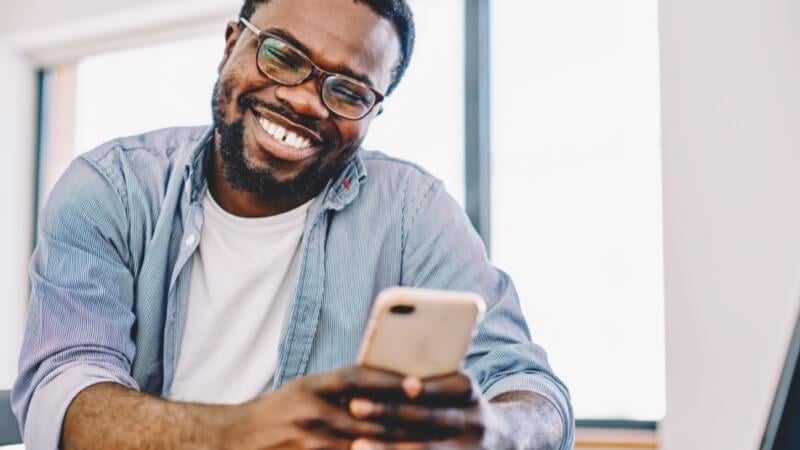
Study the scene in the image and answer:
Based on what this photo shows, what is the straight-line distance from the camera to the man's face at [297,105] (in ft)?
4.58

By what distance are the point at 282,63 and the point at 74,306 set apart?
469 millimetres

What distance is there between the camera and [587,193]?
2695 millimetres

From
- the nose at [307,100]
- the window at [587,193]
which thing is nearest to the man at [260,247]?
the nose at [307,100]

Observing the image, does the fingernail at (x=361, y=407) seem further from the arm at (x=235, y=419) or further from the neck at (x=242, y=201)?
the neck at (x=242, y=201)

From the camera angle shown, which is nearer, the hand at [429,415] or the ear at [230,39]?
the hand at [429,415]

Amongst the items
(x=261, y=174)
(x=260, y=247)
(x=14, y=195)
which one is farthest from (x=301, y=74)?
(x=14, y=195)

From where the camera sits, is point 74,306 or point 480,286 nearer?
point 74,306

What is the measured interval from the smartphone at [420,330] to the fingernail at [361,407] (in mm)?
33

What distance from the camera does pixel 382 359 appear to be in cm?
78

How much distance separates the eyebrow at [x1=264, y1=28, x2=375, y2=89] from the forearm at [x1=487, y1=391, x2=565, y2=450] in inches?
21.3

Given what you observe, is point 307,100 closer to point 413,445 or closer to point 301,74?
point 301,74

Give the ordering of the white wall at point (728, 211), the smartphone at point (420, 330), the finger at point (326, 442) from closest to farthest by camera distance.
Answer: the smartphone at point (420, 330) < the finger at point (326, 442) < the white wall at point (728, 211)

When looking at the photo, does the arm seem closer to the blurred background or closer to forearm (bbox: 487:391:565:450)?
forearm (bbox: 487:391:565:450)

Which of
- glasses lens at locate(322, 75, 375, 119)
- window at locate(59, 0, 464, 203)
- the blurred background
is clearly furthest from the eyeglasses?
window at locate(59, 0, 464, 203)
